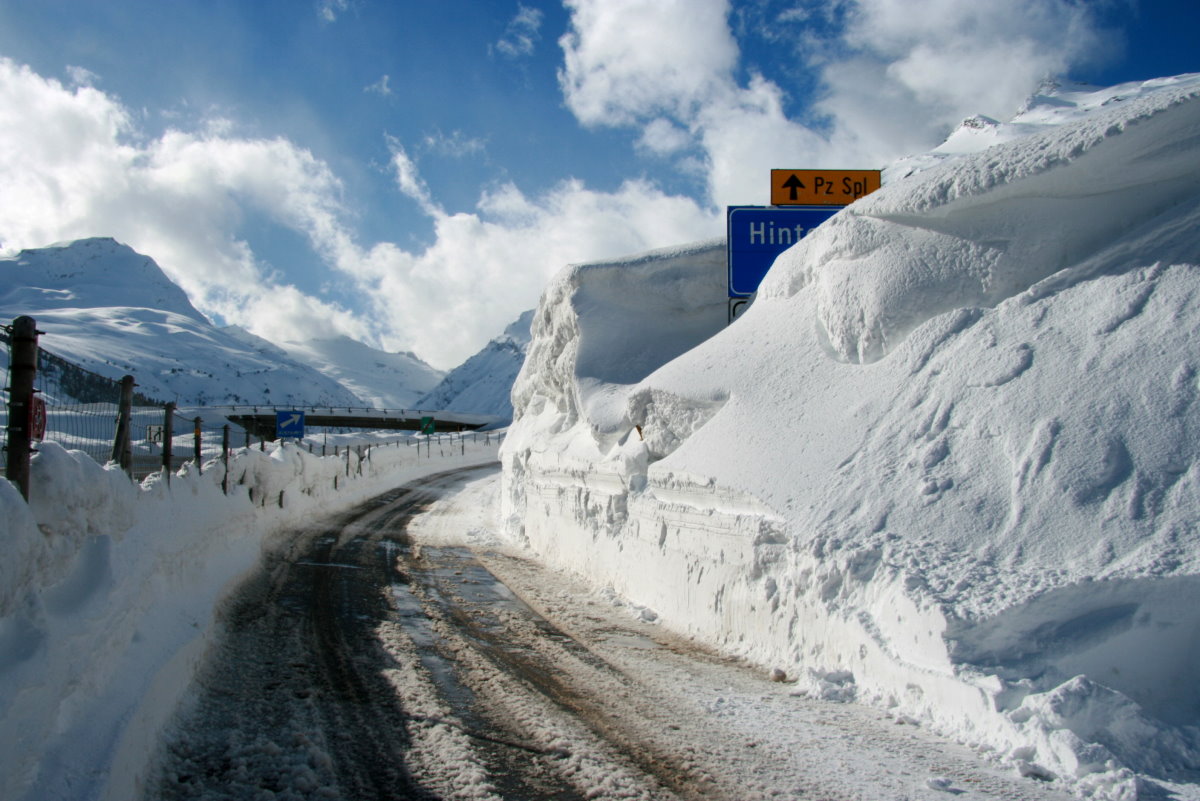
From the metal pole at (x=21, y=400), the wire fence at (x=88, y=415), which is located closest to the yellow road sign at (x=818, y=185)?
the wire fence at (x=88, y=415)

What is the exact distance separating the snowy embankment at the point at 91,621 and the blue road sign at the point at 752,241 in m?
8.79

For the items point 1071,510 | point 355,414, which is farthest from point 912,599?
point 355,414

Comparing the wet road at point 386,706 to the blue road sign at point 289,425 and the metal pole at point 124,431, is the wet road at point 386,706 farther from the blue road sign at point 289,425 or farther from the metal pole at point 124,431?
the blue road sign at point 289,425

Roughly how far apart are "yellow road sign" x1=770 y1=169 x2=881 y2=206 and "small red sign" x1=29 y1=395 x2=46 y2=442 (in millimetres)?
10706

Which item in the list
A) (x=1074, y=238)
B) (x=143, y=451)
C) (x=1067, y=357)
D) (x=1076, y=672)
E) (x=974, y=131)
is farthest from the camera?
(x=974, y=131)

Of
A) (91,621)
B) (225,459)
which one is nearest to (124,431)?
(91,621)

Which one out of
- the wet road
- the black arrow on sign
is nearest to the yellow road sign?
the black arrow on sign

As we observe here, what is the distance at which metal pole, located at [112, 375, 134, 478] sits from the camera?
725 cm

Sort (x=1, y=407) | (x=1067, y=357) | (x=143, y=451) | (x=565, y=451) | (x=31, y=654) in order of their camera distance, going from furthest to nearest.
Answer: (x=565, y=451) → (x=143, y=451) → (x=1067, y=357) → (x=1, y=407) → (x=31, y=654)

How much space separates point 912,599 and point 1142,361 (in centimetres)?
268

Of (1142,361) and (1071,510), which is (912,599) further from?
(1142,361)

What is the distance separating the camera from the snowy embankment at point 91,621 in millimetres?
3543

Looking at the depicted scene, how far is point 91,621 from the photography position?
4.52m

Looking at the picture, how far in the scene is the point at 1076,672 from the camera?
446 centimetres
